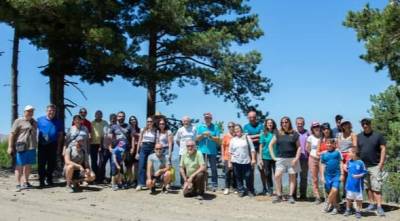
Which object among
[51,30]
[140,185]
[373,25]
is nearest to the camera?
[373,25]

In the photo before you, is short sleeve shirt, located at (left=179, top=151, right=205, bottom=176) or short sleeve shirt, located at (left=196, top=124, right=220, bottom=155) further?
short sleeve shirt, located at (left=196, top=124, right=220, bottom=155)

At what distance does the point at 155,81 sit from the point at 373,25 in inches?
286

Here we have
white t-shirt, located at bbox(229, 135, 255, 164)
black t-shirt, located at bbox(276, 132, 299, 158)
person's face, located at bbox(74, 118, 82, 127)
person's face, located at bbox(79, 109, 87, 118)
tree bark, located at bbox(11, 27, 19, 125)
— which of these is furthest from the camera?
tree bark, located at bbox(11, 27, 19, 125)

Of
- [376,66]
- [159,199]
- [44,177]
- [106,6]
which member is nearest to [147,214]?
[159,199]

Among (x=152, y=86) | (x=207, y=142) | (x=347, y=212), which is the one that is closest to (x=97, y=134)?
(x=207, y=142)

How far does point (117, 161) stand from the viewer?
1274 centimetres

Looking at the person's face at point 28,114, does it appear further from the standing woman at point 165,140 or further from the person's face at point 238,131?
the person's face at point 238,131

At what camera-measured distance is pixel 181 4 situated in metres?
15.5

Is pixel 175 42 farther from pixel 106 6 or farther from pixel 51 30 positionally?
pixel 51 30

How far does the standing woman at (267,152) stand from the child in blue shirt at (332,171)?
1.43m

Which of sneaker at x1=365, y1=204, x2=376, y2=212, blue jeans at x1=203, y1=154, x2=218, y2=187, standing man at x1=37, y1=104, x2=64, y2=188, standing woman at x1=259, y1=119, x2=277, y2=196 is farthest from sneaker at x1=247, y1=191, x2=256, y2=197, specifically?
standing man at x1=37, y1=104, x2=64, y2=188

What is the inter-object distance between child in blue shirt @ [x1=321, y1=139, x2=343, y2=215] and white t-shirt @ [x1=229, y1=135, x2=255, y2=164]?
1.87m

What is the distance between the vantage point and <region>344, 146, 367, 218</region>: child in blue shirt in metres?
10.0

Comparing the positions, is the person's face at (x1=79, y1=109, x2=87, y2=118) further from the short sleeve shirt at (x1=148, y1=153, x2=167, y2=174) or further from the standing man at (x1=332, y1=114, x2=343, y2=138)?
the standing man at (x1=332, y1=114, x2=343, y2=138)
